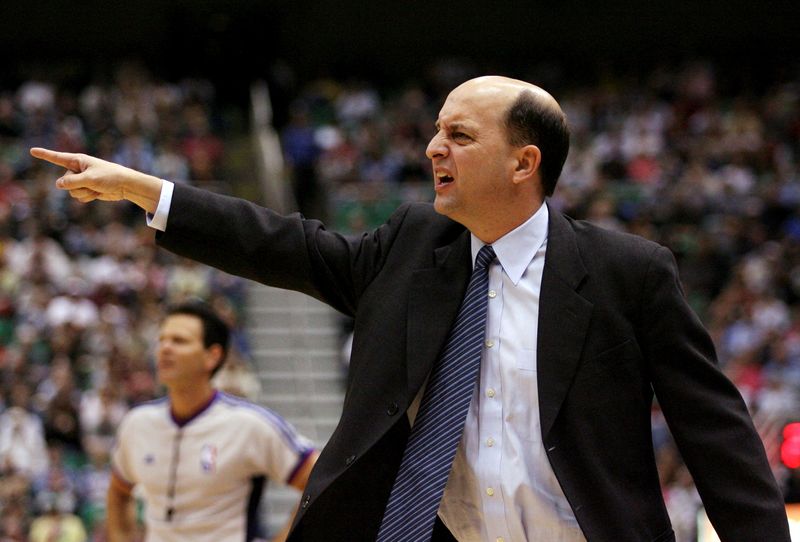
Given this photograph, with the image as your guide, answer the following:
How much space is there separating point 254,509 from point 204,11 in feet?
52.6

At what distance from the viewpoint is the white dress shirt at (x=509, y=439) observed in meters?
3.11

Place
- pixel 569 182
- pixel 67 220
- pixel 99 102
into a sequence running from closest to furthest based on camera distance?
1. pixel 67 220
2. pixel 569 182
3. pixel 99 102

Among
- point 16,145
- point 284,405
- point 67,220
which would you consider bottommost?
point 284,405

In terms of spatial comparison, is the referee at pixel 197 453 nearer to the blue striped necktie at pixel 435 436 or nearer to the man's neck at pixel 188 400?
the man's neck at pixel 188 400

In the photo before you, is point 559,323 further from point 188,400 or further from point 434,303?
point 188,400

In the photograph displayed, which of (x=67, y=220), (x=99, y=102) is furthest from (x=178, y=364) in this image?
(x=99, y=102)

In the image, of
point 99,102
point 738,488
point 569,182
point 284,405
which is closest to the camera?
point 738,488

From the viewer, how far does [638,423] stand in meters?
3.13

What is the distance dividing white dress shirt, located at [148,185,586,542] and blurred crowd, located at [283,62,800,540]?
276 inches

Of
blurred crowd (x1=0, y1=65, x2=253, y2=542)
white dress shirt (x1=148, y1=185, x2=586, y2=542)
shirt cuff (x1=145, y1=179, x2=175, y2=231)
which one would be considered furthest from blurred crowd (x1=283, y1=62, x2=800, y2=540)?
shirt cuff (x1=145, y1=179, x2=175, y2=231)

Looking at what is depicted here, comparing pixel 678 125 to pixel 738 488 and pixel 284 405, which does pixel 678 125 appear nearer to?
pixel 284 405

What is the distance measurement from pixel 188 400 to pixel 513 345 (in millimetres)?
2808

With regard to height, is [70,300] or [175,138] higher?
[175,138]

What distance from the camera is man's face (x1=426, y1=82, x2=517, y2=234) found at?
3264 mm
